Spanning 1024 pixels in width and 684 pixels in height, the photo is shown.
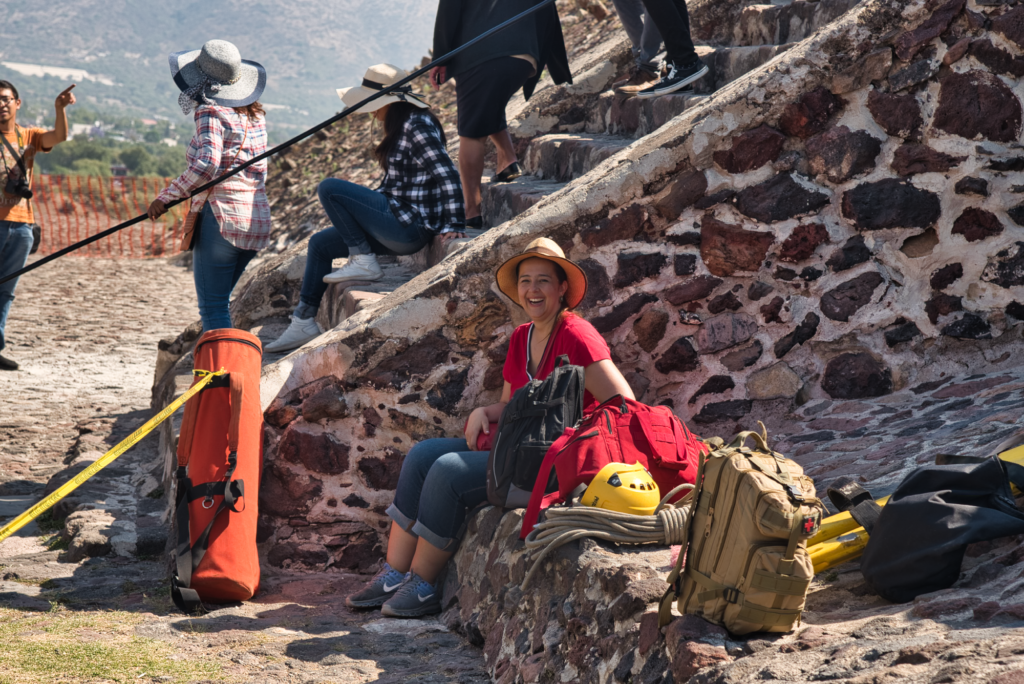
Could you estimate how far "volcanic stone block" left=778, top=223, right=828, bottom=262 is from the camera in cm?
344

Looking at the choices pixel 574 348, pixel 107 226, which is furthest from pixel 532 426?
pixel 107 226

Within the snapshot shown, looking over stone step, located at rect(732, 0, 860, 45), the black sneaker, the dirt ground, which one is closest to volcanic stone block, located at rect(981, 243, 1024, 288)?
stone step, located at rect(732, 0, 860, 45)

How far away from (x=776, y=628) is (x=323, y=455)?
2.17 metres

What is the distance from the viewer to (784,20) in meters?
5.10

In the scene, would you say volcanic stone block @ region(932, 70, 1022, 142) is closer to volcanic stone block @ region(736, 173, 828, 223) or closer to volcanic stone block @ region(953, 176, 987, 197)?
volcanic stone block @ region(953, 176, 987, 197)

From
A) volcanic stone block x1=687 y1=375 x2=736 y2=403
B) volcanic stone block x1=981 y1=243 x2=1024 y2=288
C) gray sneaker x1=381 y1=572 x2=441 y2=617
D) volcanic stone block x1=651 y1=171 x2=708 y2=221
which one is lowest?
gray sneaker x1=381 y1=572 x2=441 y2=617

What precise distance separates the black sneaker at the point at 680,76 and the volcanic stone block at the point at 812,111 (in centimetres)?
156

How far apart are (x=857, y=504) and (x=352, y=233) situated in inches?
121

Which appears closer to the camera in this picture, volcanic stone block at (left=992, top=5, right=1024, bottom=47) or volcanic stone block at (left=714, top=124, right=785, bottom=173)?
volcanic stone block at (left=992, top=5, right=1024, bottom=47)

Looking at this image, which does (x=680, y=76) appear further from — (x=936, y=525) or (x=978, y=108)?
(x=936, y=525)

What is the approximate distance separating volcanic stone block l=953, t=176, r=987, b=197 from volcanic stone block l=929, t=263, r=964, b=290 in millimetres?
258

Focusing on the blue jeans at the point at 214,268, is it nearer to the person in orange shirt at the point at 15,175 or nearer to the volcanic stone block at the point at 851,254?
the person in orange shirt at the point at 15,175

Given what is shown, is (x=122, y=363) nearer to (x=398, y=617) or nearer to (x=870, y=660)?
(x=398, y=617)

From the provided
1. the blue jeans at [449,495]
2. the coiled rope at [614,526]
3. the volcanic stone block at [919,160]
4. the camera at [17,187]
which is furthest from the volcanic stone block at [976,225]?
the camera at [17,187]
